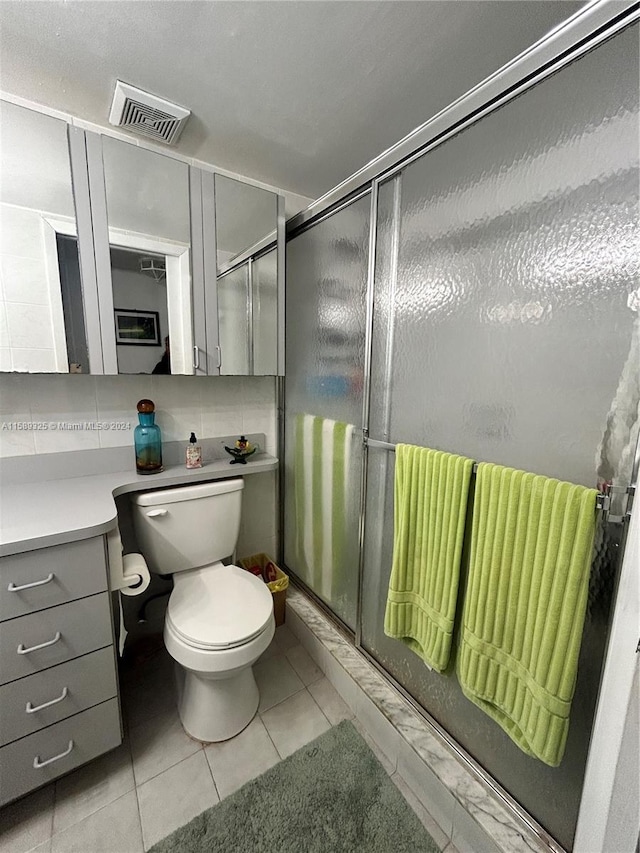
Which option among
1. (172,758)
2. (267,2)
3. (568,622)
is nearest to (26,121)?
(267,2)

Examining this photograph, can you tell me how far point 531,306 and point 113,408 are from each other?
1524mm

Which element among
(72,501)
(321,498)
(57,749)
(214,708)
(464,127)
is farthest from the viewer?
(321,498)

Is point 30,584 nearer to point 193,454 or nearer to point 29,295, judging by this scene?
point 193,454

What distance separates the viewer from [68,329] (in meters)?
1.17

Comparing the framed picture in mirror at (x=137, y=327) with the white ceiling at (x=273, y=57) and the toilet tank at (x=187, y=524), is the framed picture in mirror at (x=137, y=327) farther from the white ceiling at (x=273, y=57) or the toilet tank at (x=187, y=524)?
the white ceiling at (x=273, y=57)

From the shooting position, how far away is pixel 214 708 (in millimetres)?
1258

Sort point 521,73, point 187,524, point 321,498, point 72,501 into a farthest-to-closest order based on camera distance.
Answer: point 321,498 → point 187,524 → point 72,501 → point 521,73

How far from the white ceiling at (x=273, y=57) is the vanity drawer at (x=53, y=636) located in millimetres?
1587

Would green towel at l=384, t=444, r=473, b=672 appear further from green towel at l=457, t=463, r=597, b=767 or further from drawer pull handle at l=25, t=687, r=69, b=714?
drawer pull handle at l=25, t=687, r=69, b=714

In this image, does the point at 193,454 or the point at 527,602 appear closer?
the point at 527,602

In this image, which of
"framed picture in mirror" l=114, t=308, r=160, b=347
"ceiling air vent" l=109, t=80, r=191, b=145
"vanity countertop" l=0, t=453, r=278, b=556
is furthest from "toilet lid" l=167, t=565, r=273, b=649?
"ceiling air vent" l=109, t=80, r=191, b=145

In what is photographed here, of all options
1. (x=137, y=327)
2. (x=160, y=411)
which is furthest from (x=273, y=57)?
(x=160, y=411)

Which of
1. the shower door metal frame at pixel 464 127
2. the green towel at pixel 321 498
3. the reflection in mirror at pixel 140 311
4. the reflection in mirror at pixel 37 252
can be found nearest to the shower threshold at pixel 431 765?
the shower door metal frame at pixel 464 127

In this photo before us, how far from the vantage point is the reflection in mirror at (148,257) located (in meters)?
1.20
